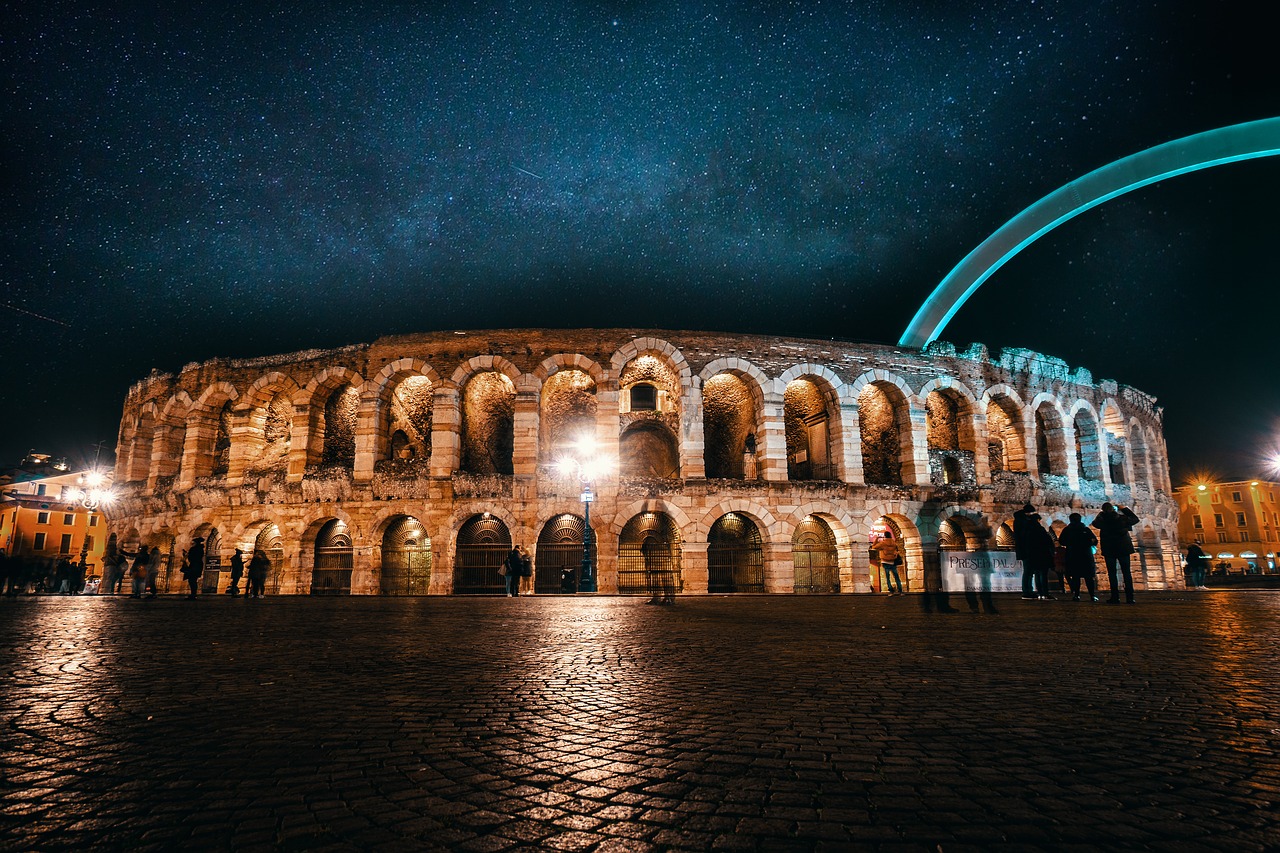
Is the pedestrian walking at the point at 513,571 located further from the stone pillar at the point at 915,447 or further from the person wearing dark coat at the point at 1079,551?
the stone pillar at the point at 915,447

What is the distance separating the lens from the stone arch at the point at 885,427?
894 inches

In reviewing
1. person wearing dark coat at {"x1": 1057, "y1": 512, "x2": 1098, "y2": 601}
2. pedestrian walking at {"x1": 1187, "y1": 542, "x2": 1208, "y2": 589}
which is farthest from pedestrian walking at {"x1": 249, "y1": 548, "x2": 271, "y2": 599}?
pedestrian walking at {"x1": 1187, "y1": 542, "x2": 1208, "y2": 589}

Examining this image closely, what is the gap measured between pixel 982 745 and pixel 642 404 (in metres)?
21.5

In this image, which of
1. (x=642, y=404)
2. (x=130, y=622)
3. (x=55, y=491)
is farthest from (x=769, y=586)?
(x=55, y=491)

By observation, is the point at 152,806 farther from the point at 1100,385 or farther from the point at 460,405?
the point at 1100,385

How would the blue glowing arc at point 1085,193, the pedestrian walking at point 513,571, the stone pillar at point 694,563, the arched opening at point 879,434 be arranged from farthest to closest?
1. the blue glowing arc at point 1085,193
2. the arched opening at point 879,434
3. the stone pillar at point 694,563
4. the pedestrian walking at point 513,571

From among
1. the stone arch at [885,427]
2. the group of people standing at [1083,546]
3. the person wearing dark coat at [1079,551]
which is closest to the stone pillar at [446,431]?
the stone arch at [885,427]

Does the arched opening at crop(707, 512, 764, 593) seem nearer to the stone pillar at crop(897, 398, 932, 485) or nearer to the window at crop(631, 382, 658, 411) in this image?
the window at crop(631, 382, 658, 411)

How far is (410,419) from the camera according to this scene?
78.6 feet

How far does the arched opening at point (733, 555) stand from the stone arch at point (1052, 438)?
11.8m

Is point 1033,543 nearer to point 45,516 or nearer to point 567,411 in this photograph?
point 567,411

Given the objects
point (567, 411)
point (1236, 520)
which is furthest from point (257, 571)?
point (1236, 520)

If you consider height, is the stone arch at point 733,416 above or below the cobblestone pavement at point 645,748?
above

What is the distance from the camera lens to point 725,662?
488cm
